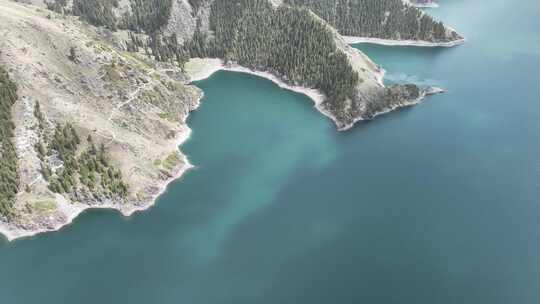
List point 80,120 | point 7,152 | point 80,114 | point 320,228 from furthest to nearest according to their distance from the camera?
point 80,114 → point 80,120 → point 7,152 → point 320,228

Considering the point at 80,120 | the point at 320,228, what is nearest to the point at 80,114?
the point at 80,120

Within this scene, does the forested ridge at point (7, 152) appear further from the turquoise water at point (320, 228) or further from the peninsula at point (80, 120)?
the turquoise water at point (320, 228)

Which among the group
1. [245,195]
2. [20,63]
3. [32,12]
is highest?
[32,12]

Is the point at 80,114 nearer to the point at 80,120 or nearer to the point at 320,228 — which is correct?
the point at 80,120

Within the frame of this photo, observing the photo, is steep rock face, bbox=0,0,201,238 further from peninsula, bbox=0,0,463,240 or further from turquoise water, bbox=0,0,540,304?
turquoise water, bbox=0,0,540,304

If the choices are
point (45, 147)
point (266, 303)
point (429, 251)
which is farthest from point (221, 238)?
point (45, 147)

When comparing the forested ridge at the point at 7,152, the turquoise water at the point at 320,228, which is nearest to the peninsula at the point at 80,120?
the forested ridge at the point at 7,152

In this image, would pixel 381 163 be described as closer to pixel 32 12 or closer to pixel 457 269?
pixel 457 269
